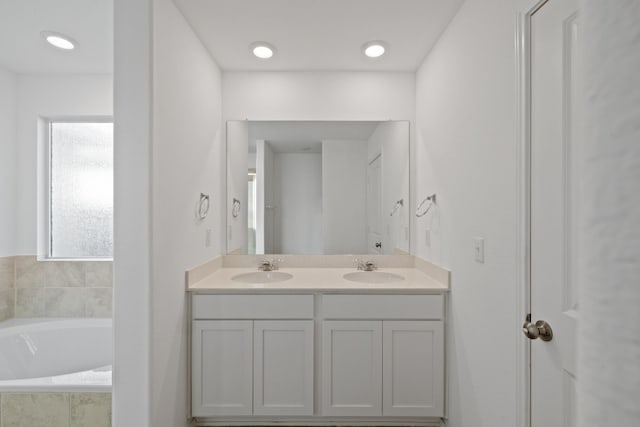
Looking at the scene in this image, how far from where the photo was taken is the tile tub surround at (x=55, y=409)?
5.43 ft

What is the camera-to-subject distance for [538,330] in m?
1.15

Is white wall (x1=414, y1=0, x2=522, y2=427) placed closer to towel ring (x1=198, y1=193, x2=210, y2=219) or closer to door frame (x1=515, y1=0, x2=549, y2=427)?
door frame (x1=515, y1=0, x2=549, y2=427)

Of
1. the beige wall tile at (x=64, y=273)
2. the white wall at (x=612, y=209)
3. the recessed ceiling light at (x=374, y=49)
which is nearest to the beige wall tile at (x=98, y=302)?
the beige wall tile at (x=64, y=273)

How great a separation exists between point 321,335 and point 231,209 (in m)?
1.16

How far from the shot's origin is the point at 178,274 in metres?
1.83

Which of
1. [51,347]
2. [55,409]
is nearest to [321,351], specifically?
[55,409]

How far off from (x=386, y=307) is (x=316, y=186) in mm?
1075

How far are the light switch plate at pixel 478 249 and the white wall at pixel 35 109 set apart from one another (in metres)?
2.72

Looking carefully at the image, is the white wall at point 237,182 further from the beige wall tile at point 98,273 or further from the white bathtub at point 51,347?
the white bathtub at point 51,347

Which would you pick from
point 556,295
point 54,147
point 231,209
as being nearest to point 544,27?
point 556,295

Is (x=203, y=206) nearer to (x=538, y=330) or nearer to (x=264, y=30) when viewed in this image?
(x=264, y=30)

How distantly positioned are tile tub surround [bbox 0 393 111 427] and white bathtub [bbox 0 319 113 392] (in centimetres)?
60

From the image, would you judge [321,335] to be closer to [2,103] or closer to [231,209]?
[231,209]

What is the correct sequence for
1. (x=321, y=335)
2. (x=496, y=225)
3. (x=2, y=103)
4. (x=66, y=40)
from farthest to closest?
1. (x=2, y=103)
2. (x=66, y=40)
3. (x=321, y=335)
4. (x=496, y=225)
